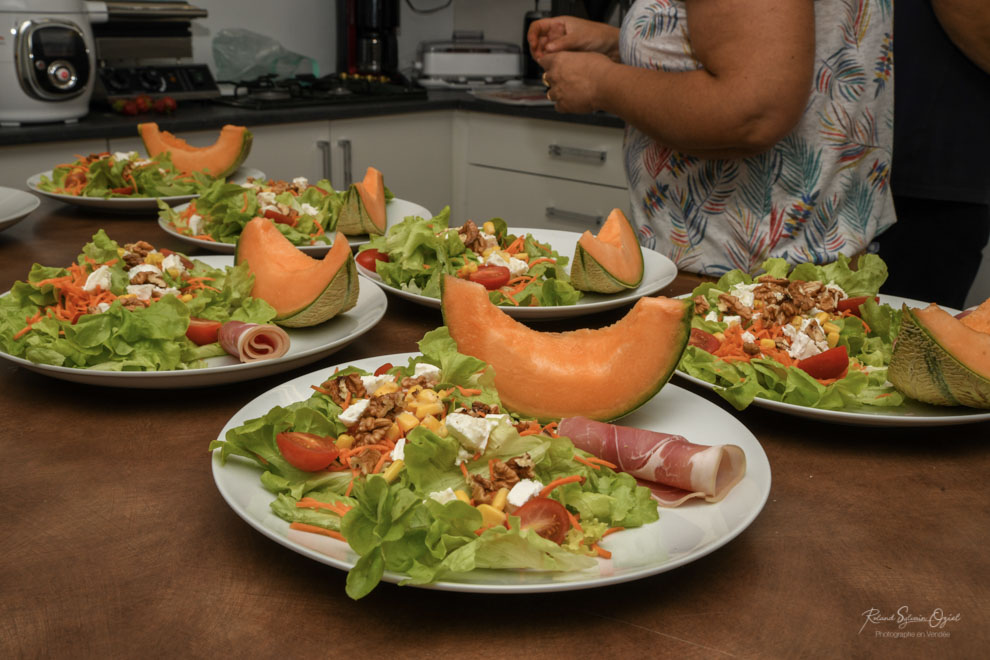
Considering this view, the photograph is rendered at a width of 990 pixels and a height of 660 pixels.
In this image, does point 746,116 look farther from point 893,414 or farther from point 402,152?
point 402,152

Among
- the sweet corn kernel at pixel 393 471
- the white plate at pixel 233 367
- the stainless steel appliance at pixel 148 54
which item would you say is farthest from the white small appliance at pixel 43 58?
the sweet corn kernel at pixel 393 471

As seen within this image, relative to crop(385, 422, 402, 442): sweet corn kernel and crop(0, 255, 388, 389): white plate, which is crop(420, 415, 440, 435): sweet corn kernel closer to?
crop(385, 422, 402, 442): sweet corn kernel

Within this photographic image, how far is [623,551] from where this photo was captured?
30.0 inches

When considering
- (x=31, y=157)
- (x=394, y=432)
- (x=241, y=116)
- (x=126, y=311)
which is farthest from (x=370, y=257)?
(x=241, y=116)

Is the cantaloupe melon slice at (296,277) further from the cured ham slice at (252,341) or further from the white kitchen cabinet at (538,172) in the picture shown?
the white kitchen cabinet at (538,172)

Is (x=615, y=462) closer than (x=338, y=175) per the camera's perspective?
Yes

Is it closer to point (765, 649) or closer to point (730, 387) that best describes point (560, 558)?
point (765, 649)

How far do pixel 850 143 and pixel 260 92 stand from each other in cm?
299

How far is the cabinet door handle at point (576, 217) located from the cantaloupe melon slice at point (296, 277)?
2.61 m

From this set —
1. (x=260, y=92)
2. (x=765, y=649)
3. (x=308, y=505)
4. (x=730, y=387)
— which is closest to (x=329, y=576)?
(x=308, y=505)

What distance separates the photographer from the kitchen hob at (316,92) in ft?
12.5

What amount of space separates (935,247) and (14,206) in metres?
2.43

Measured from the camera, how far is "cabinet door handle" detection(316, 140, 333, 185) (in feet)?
12.6

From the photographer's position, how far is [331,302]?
1263 millimetres
